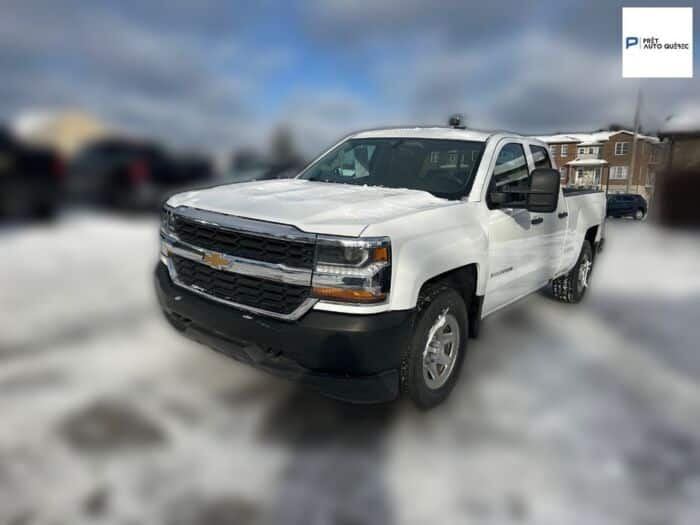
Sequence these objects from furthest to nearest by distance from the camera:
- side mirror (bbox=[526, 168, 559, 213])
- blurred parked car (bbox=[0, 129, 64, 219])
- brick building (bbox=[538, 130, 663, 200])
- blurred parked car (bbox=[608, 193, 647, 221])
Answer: blurred parked car (bbox=[608, 193, 647, 221]) < brick building (bbox=[538, 130, 663, 200]) < blurred parked car (bbox=[0, 129, 64, 219]) < side mirror (bbox=[526, 168, 559, 213])

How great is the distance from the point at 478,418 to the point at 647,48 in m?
7.78

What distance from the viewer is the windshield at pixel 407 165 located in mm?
3625

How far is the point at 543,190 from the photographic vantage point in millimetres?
3270

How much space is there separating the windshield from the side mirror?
0.43 meters

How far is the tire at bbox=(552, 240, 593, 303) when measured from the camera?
546 centimetres

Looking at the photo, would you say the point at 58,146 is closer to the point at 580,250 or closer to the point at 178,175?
the point at 178,175

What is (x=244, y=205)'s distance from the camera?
9.66 ft

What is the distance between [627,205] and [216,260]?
763 centimetres

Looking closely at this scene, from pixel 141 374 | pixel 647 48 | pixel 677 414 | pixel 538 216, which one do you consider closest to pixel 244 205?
pixel 141 374

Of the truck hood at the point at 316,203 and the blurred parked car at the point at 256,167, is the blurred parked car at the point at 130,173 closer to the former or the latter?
the blurred parked car at the point at 256,167

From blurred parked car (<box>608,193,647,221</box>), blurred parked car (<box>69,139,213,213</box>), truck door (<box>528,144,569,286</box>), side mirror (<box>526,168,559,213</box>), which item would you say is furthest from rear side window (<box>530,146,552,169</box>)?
blurred parked car (<box>69,139,213,213</box>)

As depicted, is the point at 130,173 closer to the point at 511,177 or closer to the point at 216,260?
the point at 216,260

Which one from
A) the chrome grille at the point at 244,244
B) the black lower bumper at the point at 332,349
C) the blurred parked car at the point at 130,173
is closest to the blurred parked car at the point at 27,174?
the blurred parked car at the point at 130,173

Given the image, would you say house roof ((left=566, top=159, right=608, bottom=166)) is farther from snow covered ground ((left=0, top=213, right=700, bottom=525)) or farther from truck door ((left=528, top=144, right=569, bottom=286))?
snow covered ground ((left=0, top=213, right=700, bottom=525))
